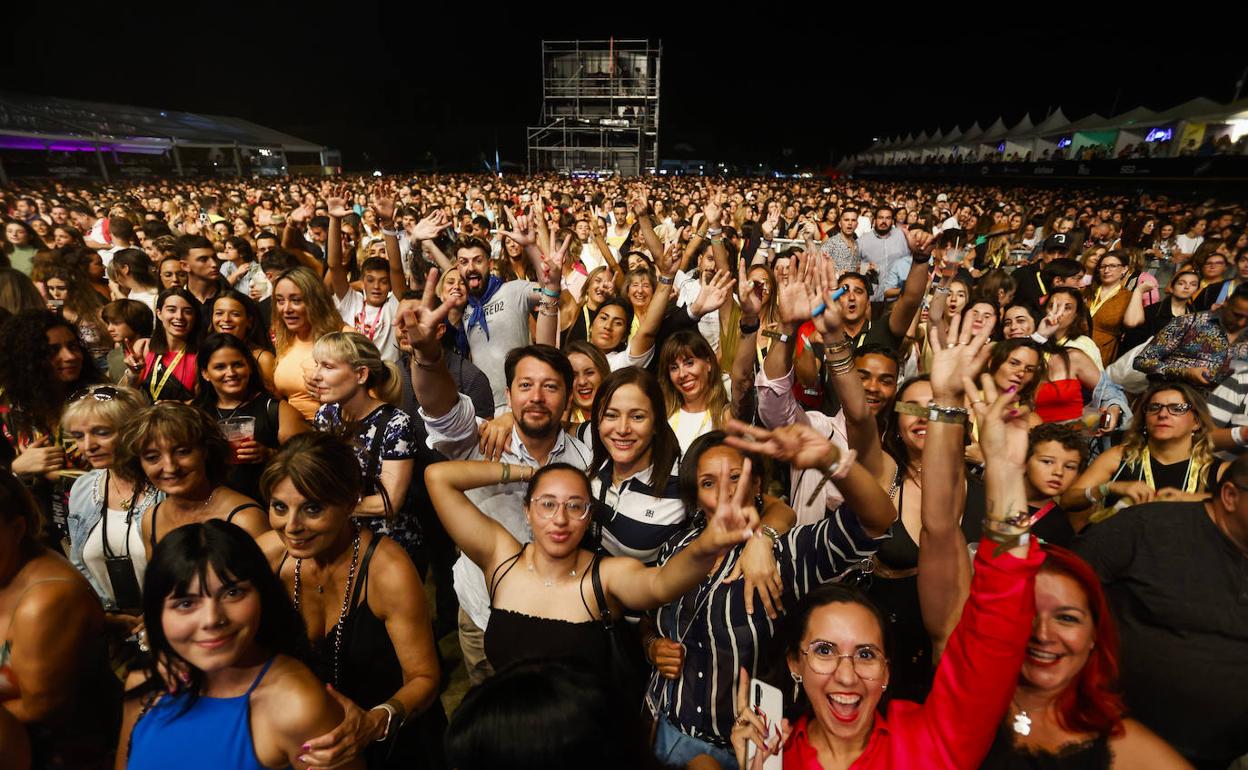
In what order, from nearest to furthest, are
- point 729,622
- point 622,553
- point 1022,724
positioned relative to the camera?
point 1022,724 < point 729,622 < point 622,553

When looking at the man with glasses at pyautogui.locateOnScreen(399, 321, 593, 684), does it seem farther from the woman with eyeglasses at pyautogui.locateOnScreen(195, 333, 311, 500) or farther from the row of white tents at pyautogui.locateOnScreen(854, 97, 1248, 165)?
the row of white tents at pyautogui.locateOnScreen(854, 97, 1248, 165)

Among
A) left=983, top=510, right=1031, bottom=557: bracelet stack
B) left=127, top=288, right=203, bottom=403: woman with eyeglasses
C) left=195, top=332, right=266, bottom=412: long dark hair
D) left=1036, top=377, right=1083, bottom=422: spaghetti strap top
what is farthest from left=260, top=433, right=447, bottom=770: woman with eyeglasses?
left=1036, top=377, right=1083, bottom=422: spaghetti strap top

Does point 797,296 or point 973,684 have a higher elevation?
point 797,296

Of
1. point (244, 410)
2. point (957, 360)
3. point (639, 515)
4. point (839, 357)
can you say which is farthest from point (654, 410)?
point (244, 410)

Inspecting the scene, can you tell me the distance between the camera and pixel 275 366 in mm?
3748

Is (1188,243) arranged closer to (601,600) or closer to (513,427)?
(513,427)

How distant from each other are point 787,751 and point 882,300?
6.29 m

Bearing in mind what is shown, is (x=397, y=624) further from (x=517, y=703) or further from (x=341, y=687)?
(x=517, y=703)

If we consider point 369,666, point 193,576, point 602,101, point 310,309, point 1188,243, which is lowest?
point 369,666

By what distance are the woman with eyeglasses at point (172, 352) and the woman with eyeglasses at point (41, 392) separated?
1.19 feet

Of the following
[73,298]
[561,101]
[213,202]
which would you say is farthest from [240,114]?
[73,298]

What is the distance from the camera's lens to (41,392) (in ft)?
9.75

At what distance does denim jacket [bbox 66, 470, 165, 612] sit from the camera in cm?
232

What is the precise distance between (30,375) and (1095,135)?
42.7 meters
